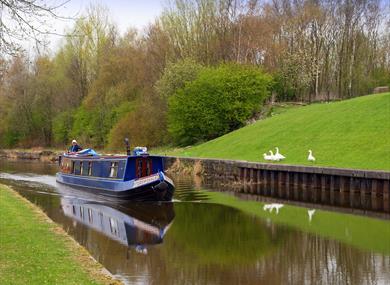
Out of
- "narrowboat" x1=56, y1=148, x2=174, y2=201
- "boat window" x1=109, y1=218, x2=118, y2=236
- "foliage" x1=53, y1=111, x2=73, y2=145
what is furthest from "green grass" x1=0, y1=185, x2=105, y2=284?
"foliage" x1=53, y1=111, x2=73, y2=145

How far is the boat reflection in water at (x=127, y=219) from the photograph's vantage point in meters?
→ 19.8

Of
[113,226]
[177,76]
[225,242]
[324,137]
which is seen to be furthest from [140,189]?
[177,76]

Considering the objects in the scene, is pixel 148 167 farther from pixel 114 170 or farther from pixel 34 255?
pixel 34 255

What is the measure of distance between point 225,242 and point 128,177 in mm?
12784

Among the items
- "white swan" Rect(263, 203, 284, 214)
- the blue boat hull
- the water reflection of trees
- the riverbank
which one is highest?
the blue boat hull

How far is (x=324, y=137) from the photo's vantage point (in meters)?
39.0

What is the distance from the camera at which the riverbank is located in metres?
11.4

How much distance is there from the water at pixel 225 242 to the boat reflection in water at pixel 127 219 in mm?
39

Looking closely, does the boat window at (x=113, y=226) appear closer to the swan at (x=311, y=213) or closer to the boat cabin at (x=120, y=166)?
the boat cabin at (x=120, y=166)

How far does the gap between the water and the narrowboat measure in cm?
78

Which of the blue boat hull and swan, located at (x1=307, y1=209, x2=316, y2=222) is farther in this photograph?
the blue boat hull

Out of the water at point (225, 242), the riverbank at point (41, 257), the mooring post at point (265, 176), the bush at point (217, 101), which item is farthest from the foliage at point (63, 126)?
the riverbank at point (41, 257)

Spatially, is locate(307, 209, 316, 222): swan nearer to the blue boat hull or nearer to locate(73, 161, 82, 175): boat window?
the blue boat hull

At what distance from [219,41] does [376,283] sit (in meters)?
52.9
